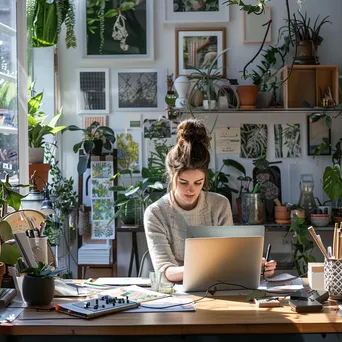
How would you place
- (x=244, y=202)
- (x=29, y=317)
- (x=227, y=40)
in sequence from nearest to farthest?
(x=29, y=317)
(x=244, y=202)
(x=227, y=40)

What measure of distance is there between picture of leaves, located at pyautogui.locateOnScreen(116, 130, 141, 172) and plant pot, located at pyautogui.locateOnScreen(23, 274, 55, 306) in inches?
106

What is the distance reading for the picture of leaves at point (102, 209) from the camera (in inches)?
207

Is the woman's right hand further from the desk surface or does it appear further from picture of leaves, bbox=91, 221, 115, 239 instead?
picture of leaves, bbox=91, 221, 115, 239

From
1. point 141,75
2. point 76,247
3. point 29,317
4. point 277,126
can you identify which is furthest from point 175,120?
point 29,317

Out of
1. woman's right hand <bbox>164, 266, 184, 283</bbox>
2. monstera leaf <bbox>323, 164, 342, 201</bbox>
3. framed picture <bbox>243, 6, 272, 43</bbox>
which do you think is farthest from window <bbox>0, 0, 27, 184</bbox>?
monstera leaf <bbox>323, 164, 342, 201</bbox>

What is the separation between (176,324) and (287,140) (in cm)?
319

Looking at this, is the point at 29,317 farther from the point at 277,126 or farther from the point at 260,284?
the point at 277,126

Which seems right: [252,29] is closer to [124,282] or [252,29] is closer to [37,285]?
[124,282]

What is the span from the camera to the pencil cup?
9.04 feet

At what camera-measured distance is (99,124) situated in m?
5.27

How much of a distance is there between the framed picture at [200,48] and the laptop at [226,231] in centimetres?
255

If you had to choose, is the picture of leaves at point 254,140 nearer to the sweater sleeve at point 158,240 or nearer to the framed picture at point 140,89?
the framed picture at point 140,89

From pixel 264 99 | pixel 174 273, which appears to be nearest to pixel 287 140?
pixel 264 99

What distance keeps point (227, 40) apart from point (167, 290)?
291 centimetres
